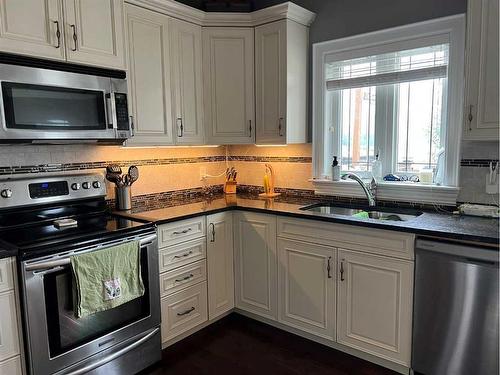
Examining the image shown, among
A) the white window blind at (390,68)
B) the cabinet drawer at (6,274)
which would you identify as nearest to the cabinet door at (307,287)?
the white window blind at (390,68)

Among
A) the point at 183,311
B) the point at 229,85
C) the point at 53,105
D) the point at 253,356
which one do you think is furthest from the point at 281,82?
the point at 253,356

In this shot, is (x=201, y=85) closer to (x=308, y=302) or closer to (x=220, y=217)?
(x=220, y=217)

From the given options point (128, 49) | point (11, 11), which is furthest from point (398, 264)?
point (11, 11)

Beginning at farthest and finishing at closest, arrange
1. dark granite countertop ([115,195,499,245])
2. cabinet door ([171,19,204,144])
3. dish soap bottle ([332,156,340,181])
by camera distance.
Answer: dish soap bottle ([332,156,340,181])
cabinet door ([171,19,204,144])
dark granite countertop ([115,195,499,245])

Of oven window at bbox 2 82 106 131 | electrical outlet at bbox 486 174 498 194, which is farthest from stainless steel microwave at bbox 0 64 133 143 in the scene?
electrical outlet at bbox 486 174 498 194

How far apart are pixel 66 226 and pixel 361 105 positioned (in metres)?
2.20

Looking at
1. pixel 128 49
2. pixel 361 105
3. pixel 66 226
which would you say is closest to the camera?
pixel 66 226

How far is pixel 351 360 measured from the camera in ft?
8.05

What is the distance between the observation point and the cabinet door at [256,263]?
2.77 metres

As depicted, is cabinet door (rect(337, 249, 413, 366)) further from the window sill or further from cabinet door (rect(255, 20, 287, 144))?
cabinet door (rect(255, 20, 287, 144))

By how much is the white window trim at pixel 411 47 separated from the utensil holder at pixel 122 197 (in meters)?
1.46

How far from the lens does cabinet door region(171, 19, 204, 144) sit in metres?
2.86

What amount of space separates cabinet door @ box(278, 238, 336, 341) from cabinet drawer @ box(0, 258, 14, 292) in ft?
5.28

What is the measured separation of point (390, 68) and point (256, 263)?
5.60 feet
